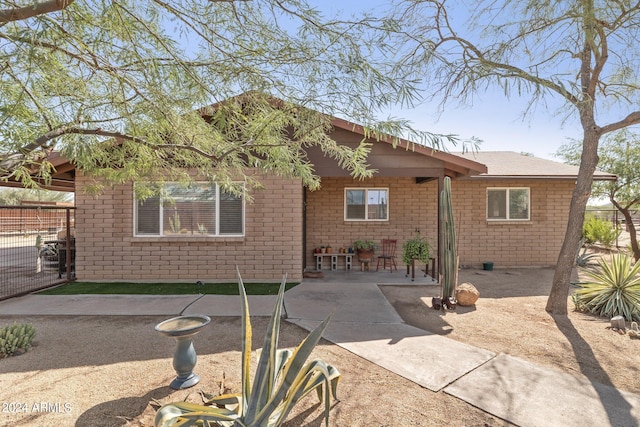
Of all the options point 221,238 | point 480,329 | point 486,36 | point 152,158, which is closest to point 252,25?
point 152,158

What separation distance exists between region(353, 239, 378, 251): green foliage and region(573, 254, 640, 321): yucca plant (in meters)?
5.02

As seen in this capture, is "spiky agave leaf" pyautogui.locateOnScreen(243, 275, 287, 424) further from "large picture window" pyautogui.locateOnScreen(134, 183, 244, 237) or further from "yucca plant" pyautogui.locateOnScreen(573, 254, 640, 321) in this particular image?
"yucca plant" pyautogui.locateOnScreen(573, 254, 640, 321)

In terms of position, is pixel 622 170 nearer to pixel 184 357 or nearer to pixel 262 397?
pixel 262 397

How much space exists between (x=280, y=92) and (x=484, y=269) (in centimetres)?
940

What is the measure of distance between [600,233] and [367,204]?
11.4m

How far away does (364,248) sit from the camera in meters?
9.81

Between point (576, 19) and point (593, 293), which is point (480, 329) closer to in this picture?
point (593, 293)

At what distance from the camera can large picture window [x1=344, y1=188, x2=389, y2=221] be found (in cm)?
1026

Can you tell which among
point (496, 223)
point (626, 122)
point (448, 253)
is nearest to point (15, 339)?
point (448, 253)

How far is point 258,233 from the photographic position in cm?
806

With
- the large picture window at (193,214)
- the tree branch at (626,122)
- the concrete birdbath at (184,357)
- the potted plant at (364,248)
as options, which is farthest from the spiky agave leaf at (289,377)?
the potted plant at (364,248)

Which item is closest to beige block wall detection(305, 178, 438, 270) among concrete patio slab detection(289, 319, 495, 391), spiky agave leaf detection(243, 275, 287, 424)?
concrete patio slab detection(289, 319, 495, 391)

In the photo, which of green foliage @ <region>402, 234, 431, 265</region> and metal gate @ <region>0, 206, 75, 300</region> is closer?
metal gate @ <region>0, 206, 75, 300</region>

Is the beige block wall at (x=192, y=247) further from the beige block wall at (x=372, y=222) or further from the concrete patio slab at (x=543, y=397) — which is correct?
the concrete patio slab at (x=543, y=397)
